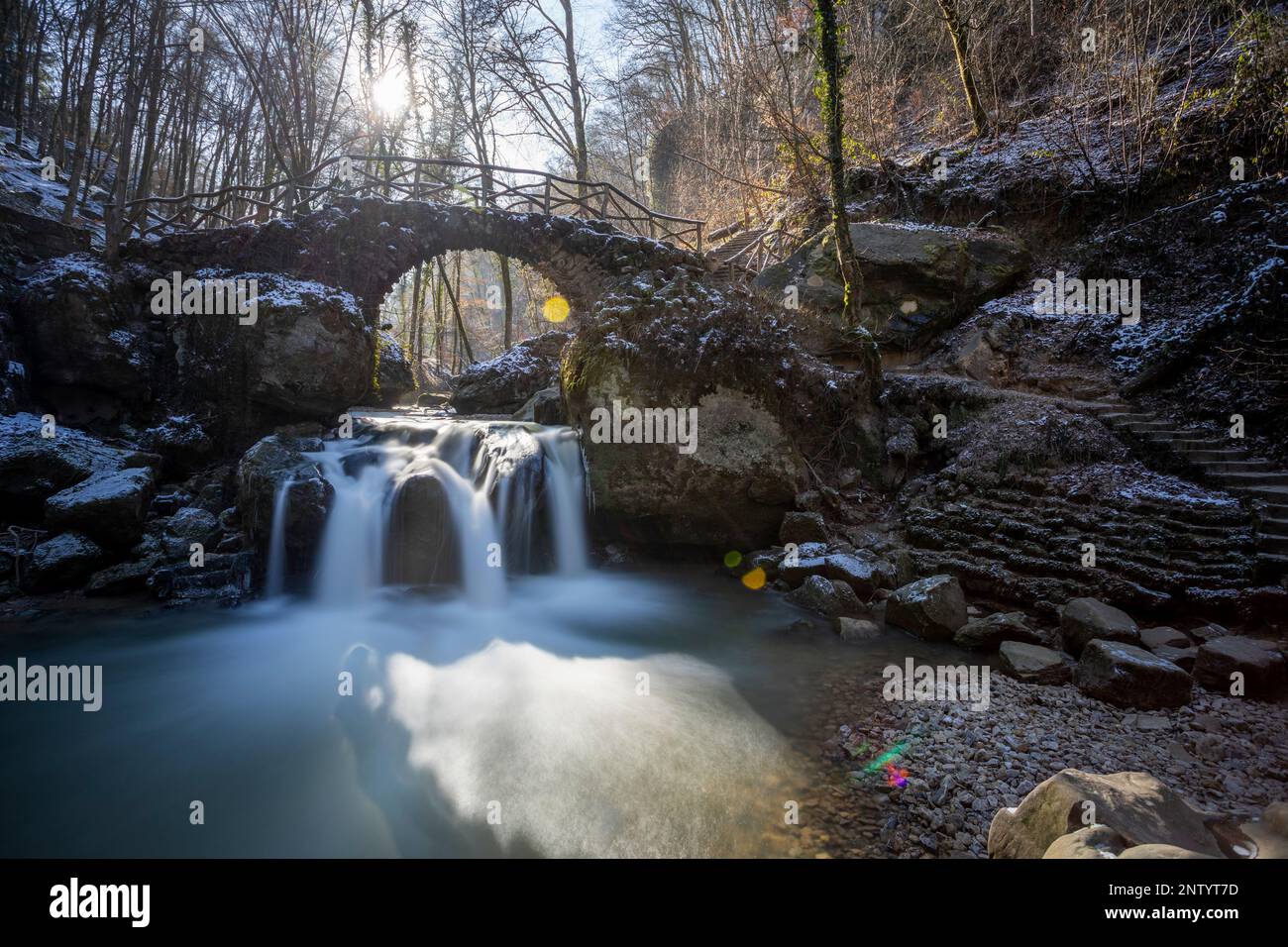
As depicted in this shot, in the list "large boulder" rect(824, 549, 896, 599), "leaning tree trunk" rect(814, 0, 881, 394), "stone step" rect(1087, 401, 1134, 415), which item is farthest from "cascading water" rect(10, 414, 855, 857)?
"stone step" rect(1087, 401, 1134, 415)

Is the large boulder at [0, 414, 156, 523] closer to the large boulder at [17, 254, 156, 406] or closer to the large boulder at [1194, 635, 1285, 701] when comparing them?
the large boulder at [17, 254, 156, 406]

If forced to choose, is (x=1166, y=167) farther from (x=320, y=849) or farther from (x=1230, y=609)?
(x=320, y=849)

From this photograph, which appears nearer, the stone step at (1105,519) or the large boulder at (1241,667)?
the large boulder at (1241,667)

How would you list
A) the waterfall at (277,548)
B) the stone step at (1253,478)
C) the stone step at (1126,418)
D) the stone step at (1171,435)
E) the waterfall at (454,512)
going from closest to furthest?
the stone step at (1253,478)
the stone step at (1171,435)
the stone step at (1126,418)
the waterfall at (277,548)
the waterfall at (454,512)

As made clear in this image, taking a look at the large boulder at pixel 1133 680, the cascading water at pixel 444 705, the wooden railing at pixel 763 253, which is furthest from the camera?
the wooden railing at pixel 763 253

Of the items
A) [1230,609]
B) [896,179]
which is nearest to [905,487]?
[1230,609]

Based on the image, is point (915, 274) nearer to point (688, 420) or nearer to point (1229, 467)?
point (1229, 467)

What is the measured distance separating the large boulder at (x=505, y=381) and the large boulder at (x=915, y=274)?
23.0ft

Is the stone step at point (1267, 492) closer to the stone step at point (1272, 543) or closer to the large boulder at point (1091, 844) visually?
the stone step at point (1272, 543)

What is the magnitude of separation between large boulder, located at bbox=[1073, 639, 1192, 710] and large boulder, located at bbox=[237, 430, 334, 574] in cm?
840

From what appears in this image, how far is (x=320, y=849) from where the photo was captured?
300cm

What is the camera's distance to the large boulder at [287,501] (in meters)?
7.02

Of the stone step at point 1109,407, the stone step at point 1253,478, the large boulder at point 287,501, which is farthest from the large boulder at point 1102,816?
the large boulder at point 287,501
